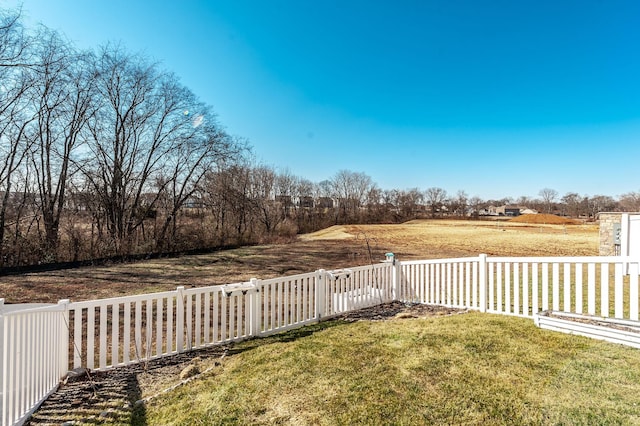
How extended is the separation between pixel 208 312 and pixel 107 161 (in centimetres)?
1153

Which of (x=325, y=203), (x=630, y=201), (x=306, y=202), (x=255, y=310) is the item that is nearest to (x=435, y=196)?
(x=325, y=203)

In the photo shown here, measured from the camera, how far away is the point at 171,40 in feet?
29.2

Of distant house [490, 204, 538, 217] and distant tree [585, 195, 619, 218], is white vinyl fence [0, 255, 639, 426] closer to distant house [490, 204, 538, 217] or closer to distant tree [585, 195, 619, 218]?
distant tree [585, 195, 619, 218]

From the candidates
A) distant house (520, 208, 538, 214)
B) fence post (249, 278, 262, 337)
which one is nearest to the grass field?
fence post (249, 278, 262, 337)

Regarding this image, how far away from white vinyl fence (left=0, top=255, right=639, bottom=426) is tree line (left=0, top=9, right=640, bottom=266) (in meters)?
7.96

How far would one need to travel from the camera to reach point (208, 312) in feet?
11.4

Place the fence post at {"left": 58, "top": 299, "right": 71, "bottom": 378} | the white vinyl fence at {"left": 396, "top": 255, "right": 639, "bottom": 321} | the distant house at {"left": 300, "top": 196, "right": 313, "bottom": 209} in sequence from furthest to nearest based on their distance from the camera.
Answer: the distant house at {"left": 300, "top": 196, "right": 313, "bottom": 209} < the white vinyl fence at {"left": 396, "top": 255, "right": 639, "bottom": 321} < the fence post at {"left": 58, "top": 299, "right": 71, "bottom": 378}

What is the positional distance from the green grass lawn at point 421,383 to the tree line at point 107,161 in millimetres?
10365

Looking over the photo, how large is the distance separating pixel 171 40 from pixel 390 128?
12066 millimetres

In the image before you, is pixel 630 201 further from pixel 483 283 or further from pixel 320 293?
pixel 320 293

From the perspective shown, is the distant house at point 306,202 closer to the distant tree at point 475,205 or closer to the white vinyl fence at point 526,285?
the white vinyl fence at point 526,285

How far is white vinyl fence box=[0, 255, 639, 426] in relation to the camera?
2082 millimetres

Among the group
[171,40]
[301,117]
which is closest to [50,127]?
[171,40]

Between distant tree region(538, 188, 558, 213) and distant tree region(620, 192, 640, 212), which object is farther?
distant tree region(538, 188, 558, 213)
